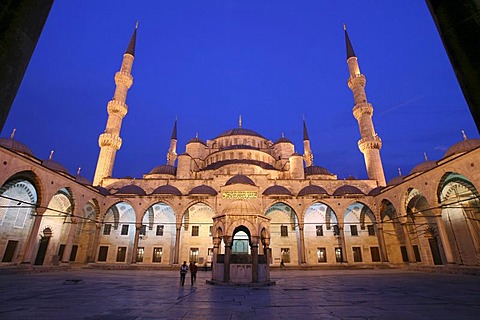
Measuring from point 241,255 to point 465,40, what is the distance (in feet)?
35.3

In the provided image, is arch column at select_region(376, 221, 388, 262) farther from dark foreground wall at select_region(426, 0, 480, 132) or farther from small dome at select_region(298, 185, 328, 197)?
dark foreground wall at select_region(426, 0, 480, 132)

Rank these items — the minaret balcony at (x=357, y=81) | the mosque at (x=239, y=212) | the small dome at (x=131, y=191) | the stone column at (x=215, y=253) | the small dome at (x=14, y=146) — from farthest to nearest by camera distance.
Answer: the minaret balcony at (x=357, y=81)
the small dome at (x=131, y=191)
the small dome at (x=14, y=146)
the mosque at (x=239, y=212)
the stone column at (x=215, y=253)

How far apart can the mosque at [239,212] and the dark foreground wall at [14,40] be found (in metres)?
9.73

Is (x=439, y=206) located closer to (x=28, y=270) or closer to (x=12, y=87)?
(x=12, y=87)

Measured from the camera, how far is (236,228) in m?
11.0

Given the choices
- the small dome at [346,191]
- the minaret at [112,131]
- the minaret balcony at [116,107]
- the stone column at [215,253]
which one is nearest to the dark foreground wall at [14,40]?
the stone column at [215,253]

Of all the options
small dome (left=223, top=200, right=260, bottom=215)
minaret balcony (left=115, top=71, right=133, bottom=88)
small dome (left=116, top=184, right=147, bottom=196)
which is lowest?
small dome (left=223, top=200, right=260, bottom=215)

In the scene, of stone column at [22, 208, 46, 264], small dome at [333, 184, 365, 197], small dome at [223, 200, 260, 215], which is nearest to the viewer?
small dome at [223, 200, 260, 215]

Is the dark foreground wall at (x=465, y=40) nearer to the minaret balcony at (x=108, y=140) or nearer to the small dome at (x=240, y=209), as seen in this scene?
the small dome at (x=240, y=209)

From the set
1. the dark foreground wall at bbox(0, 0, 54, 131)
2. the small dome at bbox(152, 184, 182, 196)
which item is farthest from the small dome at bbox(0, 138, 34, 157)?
the dark foreground wall at bbox(0, 0, 54, 131)

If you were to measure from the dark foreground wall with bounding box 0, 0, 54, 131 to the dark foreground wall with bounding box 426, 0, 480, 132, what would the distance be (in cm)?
237

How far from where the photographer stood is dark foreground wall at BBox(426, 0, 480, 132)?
54.0 inches

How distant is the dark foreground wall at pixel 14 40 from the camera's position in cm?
132

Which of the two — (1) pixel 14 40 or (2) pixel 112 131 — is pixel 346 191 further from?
(2) pixel 112 131
